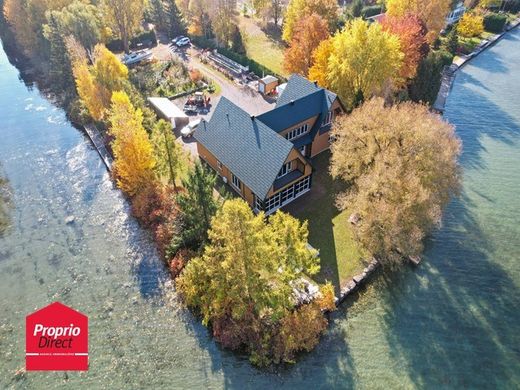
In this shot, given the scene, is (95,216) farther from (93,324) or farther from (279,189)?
(279,189)

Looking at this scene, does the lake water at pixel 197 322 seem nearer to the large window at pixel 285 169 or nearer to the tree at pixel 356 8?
the large window at pixel 285 169

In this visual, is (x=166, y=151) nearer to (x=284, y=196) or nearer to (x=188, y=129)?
(x=284, y=196)

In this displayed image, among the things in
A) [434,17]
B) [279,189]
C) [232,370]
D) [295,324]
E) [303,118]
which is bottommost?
[232,370]

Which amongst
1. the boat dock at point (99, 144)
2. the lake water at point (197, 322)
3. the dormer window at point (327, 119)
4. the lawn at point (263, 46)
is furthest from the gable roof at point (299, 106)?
the boat dock at point (99, 144)

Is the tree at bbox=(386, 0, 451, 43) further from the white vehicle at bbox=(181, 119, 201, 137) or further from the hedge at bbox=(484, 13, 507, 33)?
the white vehicle at bbox=(181, 119, 201, 137)

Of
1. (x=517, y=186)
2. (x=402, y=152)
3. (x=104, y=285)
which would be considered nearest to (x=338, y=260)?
(x=402, y=152)
